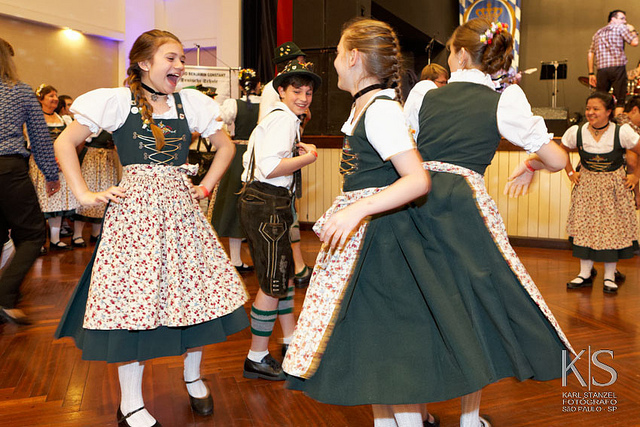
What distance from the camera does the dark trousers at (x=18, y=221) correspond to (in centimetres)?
333

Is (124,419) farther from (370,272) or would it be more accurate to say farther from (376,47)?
(376,47)

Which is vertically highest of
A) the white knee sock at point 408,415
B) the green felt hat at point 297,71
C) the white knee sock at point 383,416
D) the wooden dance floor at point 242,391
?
the green felt hat at point 297,71

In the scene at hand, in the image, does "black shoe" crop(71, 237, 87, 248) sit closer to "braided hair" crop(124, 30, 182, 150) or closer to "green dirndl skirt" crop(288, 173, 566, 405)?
"braided hair" crop(124, 30, 182, 150)

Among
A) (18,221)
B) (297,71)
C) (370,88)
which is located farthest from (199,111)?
(18,221)

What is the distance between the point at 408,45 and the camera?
11.1m

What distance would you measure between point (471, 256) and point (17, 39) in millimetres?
8448

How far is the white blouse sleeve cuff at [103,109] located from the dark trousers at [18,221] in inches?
64.1

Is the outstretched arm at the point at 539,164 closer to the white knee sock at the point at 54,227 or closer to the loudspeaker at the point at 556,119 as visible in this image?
the white knee sock at the point at 54,227

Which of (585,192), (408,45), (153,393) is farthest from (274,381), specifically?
(408,45)

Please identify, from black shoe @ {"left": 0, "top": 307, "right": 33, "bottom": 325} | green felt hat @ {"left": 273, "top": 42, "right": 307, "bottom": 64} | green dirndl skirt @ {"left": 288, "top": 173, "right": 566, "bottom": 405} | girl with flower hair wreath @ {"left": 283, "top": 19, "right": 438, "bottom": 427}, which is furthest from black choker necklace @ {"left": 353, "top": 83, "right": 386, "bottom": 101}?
black shoe @ {"left": 0, "top": 307, "right": 33, "bottom": 325}

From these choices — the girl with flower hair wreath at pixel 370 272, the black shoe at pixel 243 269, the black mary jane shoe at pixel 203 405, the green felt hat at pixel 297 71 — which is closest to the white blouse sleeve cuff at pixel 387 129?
the girl with flower hair wreath at pixel 370 272

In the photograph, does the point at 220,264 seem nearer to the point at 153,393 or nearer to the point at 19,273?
the point at 153,393

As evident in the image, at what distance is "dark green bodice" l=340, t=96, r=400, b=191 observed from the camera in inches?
60.1

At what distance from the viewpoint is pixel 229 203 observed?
4699mm
